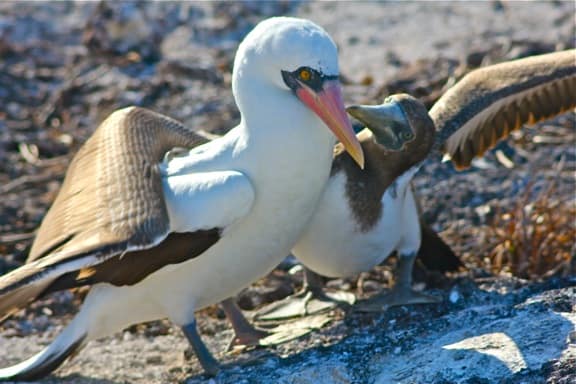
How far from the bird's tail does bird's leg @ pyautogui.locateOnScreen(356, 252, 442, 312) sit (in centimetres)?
148

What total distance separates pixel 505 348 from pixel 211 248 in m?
1.44

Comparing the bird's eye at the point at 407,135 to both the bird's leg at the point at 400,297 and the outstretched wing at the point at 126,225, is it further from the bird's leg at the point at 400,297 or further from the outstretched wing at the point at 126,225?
the outstretched wing at the point at 126,225

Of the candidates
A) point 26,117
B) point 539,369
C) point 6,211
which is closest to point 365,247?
point 539,369

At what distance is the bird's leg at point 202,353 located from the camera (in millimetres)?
5848

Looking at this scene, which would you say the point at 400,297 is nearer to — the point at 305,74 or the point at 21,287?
the point at 305,74

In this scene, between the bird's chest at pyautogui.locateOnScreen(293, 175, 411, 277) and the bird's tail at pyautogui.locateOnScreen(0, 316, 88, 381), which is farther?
the bird's chest at pyautogui.locateOnScreen(293, 175, 411, 277)

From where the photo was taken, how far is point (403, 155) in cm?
617

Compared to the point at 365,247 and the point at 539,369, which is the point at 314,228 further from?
the point at 539,369

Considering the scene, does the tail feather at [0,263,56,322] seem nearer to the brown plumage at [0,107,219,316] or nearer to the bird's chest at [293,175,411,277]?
the brown plumage at [0,107,219,316]

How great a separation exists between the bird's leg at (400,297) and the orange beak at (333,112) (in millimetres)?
1156

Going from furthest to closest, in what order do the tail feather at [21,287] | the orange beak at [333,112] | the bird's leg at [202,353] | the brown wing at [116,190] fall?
the bird's leg at [202,353]
the orange beak at [333,112]
the brown wing at [116,190]
the tail feather at [21,287]

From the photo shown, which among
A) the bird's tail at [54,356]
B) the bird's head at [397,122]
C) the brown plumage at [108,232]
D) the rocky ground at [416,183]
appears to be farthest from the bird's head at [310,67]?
the bird's tail at [54,356]

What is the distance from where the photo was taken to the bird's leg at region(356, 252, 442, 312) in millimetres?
6352

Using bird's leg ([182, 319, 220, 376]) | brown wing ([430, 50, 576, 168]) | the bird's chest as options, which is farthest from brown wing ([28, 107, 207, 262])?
brown wing ([430, 50, 576, 168])
